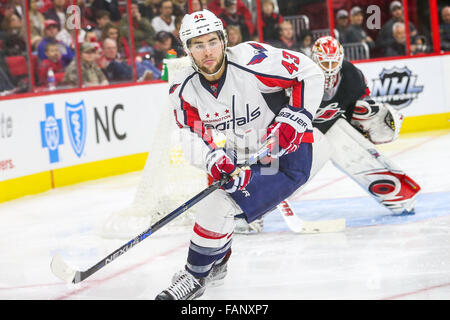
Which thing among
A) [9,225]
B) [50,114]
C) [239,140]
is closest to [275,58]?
[239,140]

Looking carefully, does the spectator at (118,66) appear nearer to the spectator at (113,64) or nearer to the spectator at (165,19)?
the spectator at (113,64)

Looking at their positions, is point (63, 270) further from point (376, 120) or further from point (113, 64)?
point (113, 64)

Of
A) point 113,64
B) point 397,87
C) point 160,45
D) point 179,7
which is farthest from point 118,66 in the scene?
point 397,87

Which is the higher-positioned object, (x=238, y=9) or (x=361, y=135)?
(x=238, y=9)

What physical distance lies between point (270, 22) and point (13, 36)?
8.87 feet

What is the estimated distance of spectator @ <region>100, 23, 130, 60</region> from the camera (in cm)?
660

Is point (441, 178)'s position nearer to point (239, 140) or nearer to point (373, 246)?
point (373, 246)

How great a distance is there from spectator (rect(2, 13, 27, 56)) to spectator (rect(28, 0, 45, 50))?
0.34 feet

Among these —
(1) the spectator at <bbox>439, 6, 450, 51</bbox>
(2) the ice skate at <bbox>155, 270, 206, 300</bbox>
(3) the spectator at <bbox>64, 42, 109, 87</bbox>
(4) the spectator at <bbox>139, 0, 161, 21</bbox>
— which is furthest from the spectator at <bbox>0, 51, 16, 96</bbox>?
Result: (1) the spectator at <bbox>439, 6, 450, 51</bbox>

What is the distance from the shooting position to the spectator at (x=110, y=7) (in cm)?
654

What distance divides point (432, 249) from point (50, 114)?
343cm

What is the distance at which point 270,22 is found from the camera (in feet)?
24.7

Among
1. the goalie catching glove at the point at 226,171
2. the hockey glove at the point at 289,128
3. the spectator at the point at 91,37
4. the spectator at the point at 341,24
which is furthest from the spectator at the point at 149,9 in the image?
the goalie catching glove at the point at 226,171

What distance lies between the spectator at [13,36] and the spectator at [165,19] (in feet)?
4.63
